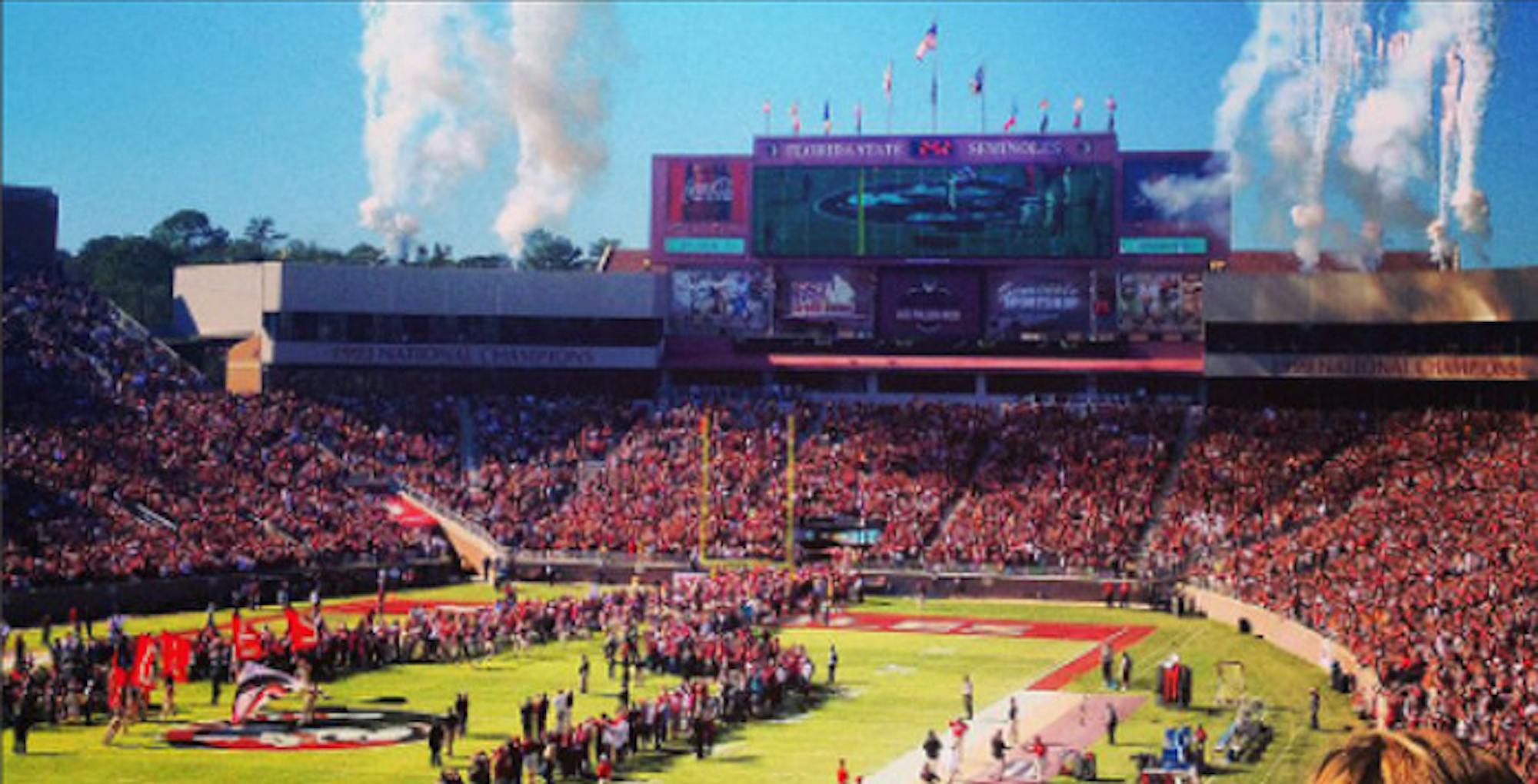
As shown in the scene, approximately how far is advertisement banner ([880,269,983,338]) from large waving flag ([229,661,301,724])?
152 ft

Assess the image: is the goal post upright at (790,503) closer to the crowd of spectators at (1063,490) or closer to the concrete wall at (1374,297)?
the crowd of spectators at (1063,490)

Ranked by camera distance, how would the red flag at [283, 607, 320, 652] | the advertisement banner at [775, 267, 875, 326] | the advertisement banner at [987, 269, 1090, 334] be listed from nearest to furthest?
1. the red flag at [283, 607, 320, 652]
2. the advertisement banner at [987, 269, 1090, 334]
3. the advertisement banner at [775, 267, 875, 326]

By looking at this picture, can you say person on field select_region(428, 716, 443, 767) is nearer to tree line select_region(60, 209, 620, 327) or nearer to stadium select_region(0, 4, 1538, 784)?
stadium select_region(0, 4, 1538, 784)

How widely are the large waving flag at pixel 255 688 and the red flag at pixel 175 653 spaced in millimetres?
1170

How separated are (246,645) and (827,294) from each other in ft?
148

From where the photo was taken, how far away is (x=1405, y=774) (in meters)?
2.76

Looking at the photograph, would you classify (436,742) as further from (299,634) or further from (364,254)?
(364,254)

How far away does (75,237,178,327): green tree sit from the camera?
111562mm

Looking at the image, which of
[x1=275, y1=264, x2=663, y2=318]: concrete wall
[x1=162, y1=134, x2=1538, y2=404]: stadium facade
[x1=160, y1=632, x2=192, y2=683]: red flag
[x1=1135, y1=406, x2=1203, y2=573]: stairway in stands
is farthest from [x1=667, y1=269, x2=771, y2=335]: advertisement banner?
[x1=160, y1=632, x2=192, y2=683]: red flag

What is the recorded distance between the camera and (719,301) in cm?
7875

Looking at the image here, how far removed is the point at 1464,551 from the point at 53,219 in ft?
193

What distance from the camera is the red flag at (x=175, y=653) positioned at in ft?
109

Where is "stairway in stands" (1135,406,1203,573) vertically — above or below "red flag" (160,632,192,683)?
above

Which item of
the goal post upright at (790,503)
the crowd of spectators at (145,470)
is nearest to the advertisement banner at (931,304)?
the goal post upright at (790,503)
